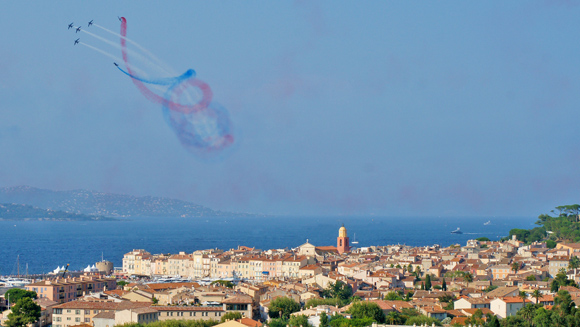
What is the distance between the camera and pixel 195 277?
69.4 metres

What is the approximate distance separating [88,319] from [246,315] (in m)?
7.51

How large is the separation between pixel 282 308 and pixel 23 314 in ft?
41.1

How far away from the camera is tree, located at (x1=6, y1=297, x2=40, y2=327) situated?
36.7 metres

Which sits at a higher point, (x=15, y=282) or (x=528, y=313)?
(x=15, y=282)

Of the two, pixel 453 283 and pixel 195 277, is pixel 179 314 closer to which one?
pixel 453 283

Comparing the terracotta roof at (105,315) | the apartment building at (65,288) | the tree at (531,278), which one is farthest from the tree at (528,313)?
the apartment building at (65,288)

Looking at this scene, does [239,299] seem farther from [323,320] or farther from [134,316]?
[134,316]

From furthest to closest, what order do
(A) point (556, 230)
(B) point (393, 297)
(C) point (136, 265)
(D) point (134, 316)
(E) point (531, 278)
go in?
(A) point (556, 230), (C) point (136, 265), (E) point (531, 278), (B) point (393, 297), (D) point (134, 316)

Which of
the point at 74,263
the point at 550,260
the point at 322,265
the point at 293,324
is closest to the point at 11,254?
the point at 74,263

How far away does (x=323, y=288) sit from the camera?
52344 millimetres

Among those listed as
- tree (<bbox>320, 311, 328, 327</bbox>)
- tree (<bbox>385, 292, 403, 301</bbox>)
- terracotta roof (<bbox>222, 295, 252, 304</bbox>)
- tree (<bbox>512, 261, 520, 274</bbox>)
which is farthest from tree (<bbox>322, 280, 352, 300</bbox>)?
tree (<bbox>512, 261, 520, 274</bbox>)

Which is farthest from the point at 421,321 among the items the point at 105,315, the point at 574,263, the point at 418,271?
the point at 574,263

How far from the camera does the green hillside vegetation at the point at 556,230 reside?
94.1 m

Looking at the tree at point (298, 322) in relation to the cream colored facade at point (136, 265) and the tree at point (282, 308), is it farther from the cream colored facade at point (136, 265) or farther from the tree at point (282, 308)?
the cream colored facade at point (136, 265)
